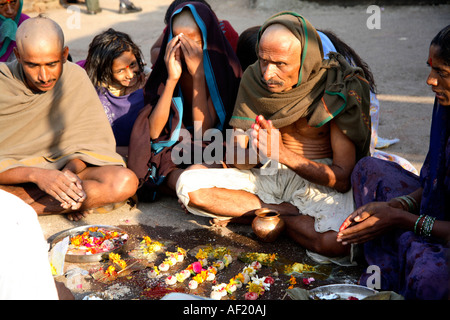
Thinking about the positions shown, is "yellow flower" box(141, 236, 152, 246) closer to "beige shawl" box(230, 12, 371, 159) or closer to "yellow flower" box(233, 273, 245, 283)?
"yellow flower" box(233, 273, 245, 283)

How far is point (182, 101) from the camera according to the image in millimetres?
5277

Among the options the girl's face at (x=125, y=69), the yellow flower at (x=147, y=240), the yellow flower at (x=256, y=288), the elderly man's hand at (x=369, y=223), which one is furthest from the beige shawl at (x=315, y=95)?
the girl's face at (x=125, y=69)

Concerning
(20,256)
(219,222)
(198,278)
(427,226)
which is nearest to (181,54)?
(219,222)

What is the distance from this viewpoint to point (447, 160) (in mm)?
3363

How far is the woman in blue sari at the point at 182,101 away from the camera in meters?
5.07

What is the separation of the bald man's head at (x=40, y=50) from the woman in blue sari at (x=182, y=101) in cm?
98

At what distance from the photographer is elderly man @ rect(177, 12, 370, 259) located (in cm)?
410

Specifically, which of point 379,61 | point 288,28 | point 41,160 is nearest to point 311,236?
point 288,28

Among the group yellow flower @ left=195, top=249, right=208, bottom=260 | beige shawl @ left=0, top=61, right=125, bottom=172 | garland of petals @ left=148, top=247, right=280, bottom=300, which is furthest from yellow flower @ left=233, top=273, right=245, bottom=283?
beige shawl @ left=0, top=61, right=125, bottom=172

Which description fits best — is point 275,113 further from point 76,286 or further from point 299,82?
point 76,286

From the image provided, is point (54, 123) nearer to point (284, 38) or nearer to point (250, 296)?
point (284, 38)

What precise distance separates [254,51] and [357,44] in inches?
225

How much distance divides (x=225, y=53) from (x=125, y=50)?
1.03 metres

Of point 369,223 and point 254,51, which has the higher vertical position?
point 254,51
